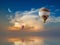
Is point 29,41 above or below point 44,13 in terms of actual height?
below

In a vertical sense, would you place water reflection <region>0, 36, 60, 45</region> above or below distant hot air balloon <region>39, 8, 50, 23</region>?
below

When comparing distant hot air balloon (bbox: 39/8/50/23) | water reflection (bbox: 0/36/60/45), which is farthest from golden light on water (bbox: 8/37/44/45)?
distant hot air balloon (bbox: 39/8/50/23)

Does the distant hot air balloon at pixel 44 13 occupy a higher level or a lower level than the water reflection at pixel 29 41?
higher

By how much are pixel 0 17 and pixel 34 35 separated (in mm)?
495

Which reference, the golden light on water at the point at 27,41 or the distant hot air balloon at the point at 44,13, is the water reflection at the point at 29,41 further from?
the distant hot air balloon at the point at 44,13

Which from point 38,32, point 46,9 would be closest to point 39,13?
point 46,9

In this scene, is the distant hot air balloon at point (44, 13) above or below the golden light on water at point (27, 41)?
above

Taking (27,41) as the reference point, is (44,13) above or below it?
above

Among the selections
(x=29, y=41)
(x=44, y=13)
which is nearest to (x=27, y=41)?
(x=29, y=41)

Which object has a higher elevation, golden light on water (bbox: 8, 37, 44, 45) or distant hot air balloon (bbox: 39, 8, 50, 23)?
distant hot air balloon (bbox: 39, 8, 50, 23)

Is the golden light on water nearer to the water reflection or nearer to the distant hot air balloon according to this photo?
the water reflection

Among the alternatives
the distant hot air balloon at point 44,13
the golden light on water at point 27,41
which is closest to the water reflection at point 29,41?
the golden light on water at point 27,41

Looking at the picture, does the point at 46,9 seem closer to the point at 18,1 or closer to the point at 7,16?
Answer: the point at 18,1

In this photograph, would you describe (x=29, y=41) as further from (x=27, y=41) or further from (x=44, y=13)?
(x=44, y=13)
